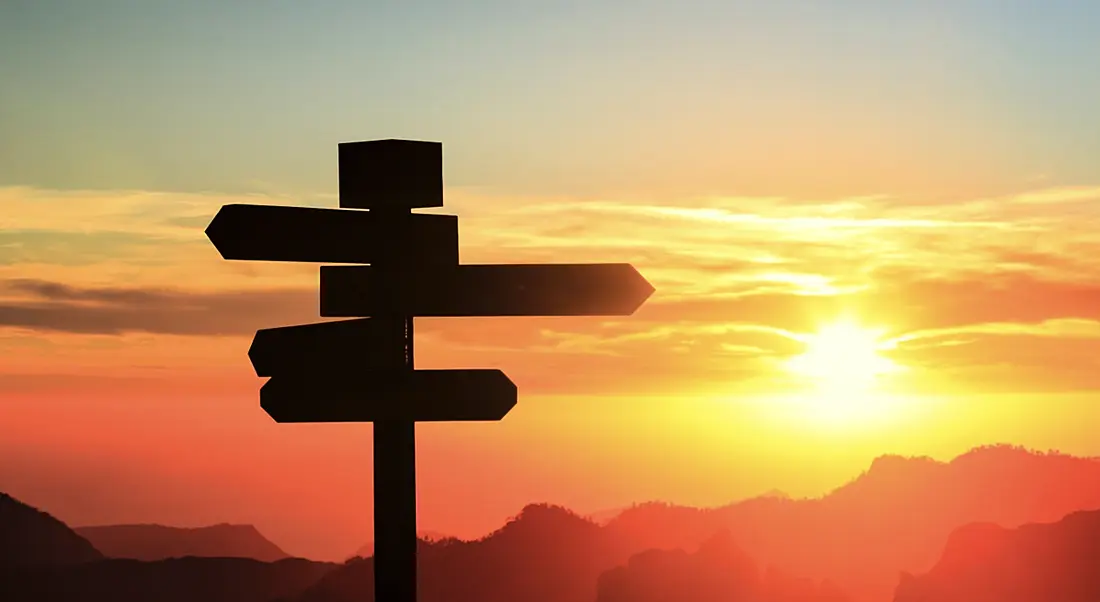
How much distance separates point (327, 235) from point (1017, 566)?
9869cm

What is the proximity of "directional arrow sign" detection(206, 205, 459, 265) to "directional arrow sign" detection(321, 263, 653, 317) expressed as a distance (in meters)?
0.13

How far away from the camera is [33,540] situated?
84750mm

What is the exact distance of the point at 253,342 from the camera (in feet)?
25.8

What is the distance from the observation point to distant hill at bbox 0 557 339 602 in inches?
3078

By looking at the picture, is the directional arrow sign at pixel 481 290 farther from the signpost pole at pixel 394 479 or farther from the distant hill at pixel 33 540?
A: the distant hill at pixel 33 540

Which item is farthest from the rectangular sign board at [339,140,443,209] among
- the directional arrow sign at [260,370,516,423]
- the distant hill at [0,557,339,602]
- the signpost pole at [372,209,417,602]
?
the distant hill at [0,557,339,602]

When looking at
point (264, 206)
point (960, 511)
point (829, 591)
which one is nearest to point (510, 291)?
point (264, 206)

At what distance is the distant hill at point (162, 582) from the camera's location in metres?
78.2

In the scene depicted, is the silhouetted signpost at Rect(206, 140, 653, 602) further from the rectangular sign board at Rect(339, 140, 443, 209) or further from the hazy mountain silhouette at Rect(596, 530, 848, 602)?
the hazy mountain silhouette at Rect(596, 530, 848, 602)

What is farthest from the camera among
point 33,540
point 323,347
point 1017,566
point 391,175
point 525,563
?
point 525,563

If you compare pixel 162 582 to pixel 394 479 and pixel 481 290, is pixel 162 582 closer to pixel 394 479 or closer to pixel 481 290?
pixel 394 479

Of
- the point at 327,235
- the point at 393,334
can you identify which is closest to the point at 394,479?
the point at 393,334

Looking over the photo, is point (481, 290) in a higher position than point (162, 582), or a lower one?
lower

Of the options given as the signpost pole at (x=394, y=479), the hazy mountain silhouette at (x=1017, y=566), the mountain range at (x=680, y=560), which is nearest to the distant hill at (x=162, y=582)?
the mountain range at (x=680, y=560)
